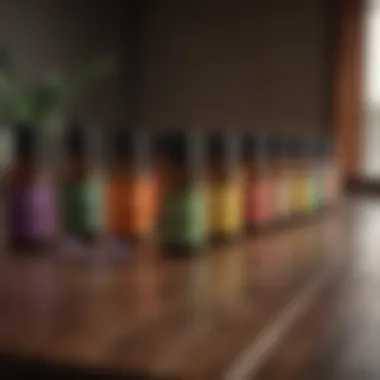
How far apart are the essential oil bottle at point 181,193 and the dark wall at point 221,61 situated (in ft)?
6.79

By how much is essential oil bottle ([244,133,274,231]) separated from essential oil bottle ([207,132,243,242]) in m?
0.07

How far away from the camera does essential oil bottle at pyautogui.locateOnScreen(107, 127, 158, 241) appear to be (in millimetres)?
977

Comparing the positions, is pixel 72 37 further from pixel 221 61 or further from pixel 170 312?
pixel 170 312

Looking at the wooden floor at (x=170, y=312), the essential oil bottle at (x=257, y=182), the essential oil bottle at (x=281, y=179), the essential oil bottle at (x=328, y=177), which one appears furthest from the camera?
the essential oil bottle at (x=328, y=177)

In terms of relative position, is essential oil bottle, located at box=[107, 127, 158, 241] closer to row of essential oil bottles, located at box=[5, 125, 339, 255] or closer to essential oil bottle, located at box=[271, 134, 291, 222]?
row of essential oil bottles, located at box=[5, 125, 339, 255]

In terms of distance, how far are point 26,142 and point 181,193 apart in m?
0.19

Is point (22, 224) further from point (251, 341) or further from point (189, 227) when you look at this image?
point (251, 341)

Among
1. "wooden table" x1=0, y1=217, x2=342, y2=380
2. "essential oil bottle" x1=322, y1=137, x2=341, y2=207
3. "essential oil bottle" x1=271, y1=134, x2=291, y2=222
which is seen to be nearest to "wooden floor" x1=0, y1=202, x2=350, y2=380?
"wooden table" x1=0, y1=217, x2=342, y2=380

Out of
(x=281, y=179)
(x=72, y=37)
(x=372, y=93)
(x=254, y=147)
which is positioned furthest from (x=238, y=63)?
(x=254, y=147)

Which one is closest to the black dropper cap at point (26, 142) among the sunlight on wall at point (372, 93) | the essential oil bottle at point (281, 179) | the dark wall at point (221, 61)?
the essential oil bottle at point (281, 179)

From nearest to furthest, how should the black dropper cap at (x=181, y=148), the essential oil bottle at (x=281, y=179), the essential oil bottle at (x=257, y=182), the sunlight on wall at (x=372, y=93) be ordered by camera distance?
the black dropper cap at (x=181, y=148) → the essential oil bottle at (x=257, y=182) → the essential oil bottle at (x=281, y=179) → the sunlight on wall at (x=372, y=93)

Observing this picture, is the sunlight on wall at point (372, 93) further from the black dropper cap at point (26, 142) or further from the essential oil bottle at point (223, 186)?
the black dropper cap at point (26, 142)

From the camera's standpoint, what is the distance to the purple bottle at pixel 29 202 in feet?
3.26

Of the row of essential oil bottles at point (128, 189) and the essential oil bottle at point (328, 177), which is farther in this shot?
the essential oil bottle at point (328, 177)
